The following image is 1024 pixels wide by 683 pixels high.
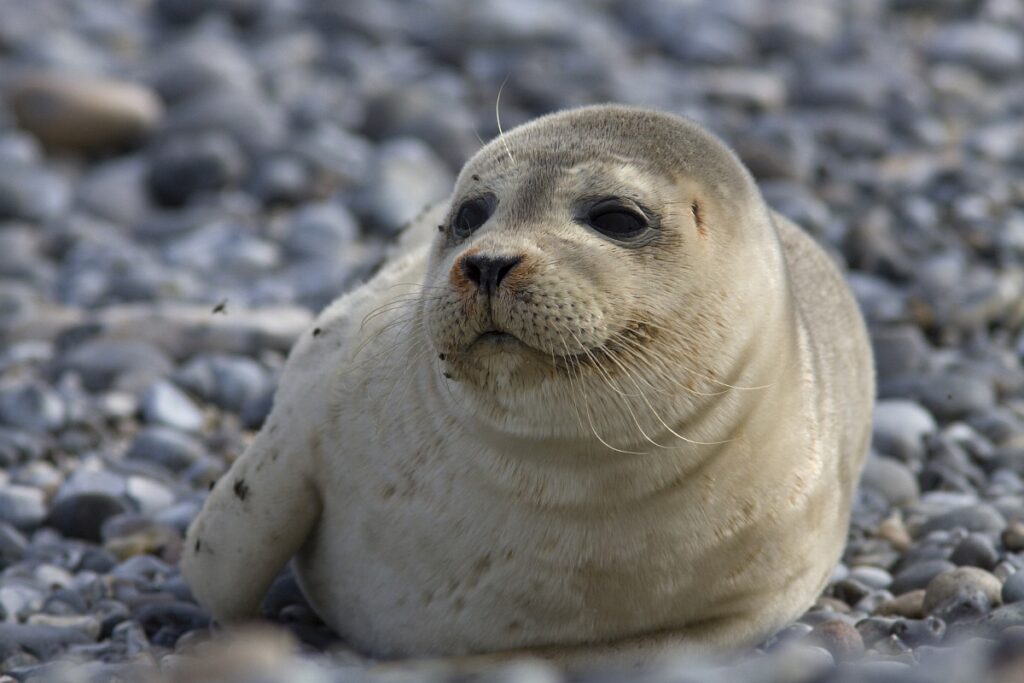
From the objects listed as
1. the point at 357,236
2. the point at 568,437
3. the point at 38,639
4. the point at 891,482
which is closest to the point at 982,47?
the point at 357,236

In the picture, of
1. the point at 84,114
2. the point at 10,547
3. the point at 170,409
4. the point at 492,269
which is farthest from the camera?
the point at 84,114

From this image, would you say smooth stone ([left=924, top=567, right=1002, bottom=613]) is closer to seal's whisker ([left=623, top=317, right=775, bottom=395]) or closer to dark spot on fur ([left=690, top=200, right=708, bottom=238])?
seal's whisker ([left=623, top=317, right=775, bottom=395])

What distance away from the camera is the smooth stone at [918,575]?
4645 mm

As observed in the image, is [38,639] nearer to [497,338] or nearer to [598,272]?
[497,338]

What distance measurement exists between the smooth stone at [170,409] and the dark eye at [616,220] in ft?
9.82

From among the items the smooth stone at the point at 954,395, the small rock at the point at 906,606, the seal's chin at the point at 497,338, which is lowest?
the smooth stone at the point at 954,395

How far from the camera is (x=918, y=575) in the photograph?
4.68m

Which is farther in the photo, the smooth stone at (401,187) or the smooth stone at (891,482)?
the smooth stone at (401,187)

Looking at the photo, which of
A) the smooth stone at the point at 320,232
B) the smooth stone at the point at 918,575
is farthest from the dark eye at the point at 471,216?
the smooth stone at the point at 320,232

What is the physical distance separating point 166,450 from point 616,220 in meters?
2.79

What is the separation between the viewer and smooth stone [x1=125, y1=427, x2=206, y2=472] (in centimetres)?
598

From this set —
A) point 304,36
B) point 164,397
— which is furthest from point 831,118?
point 164,397

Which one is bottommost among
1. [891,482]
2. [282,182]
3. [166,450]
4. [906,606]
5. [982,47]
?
[891,482]

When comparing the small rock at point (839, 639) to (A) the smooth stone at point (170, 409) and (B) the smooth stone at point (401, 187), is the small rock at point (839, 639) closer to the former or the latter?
(A) the smooth stone at point (170, 409)
